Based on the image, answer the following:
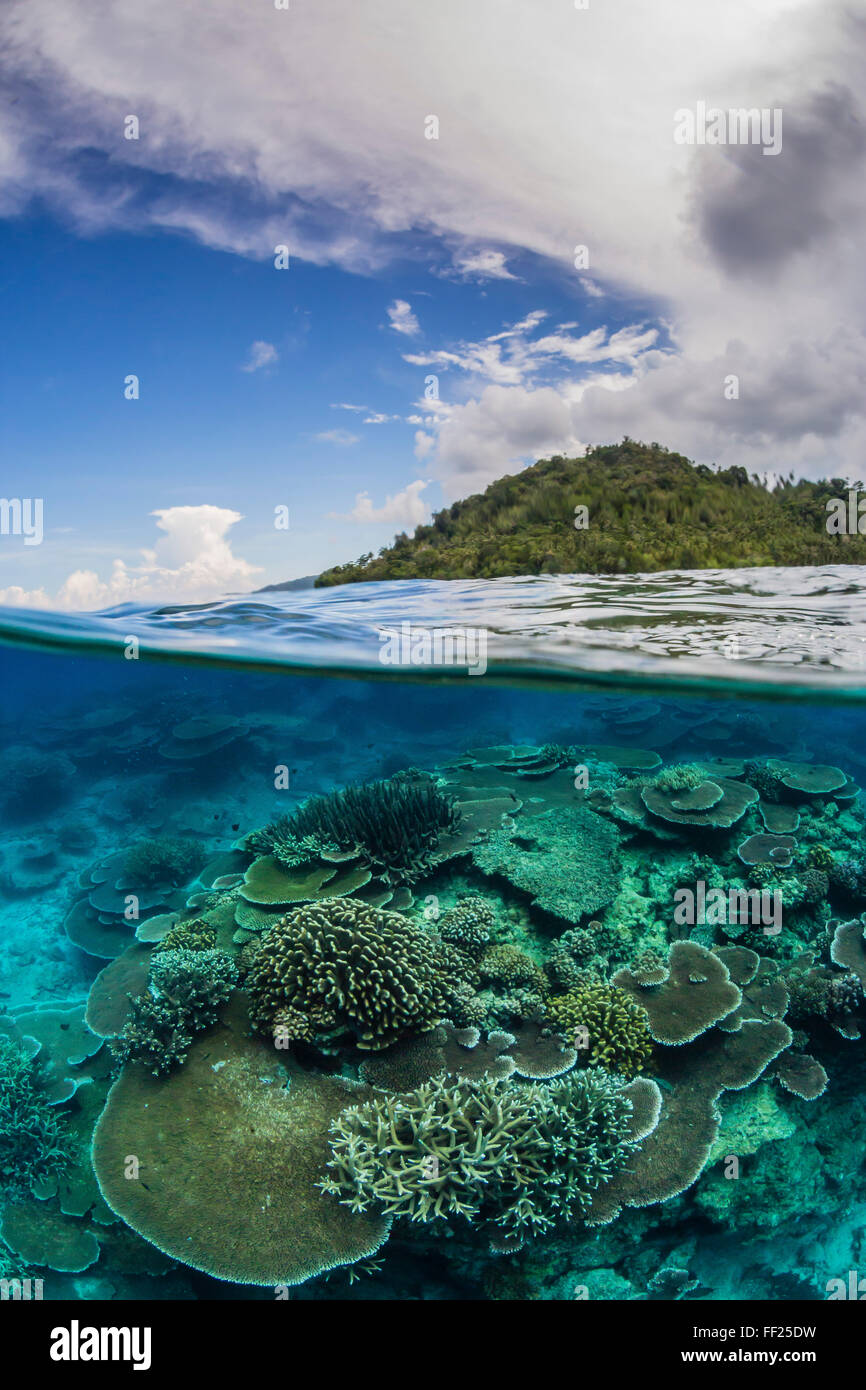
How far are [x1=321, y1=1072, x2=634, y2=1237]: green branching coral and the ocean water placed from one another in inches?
1.4

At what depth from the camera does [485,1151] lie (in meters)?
5.11

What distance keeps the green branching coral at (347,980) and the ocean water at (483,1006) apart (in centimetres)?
4

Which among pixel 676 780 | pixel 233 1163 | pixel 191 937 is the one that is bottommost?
pixel 233 1163

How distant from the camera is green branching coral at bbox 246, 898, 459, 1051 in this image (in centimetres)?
623

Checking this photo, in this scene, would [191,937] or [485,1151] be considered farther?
[191,937]

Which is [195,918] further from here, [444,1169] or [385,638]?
[385,638]

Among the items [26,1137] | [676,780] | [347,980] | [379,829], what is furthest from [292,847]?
[676,780]

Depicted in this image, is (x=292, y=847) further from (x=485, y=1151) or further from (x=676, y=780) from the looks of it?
(x=676, y=780)

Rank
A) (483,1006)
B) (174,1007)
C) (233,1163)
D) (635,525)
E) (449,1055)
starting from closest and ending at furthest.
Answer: (233,1163) < (449,1055) < (174,1007) < (483,1006) < (635,525)

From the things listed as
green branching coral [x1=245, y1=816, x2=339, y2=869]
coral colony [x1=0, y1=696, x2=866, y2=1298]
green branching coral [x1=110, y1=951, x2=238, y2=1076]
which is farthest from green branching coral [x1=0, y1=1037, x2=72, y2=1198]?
green branching coral [x1=245, y1=816, x2=339, y2=869]

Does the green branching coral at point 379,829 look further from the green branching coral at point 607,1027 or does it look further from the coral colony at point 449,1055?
the green branching coral at point 607,1027

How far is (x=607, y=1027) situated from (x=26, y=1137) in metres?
6.03
